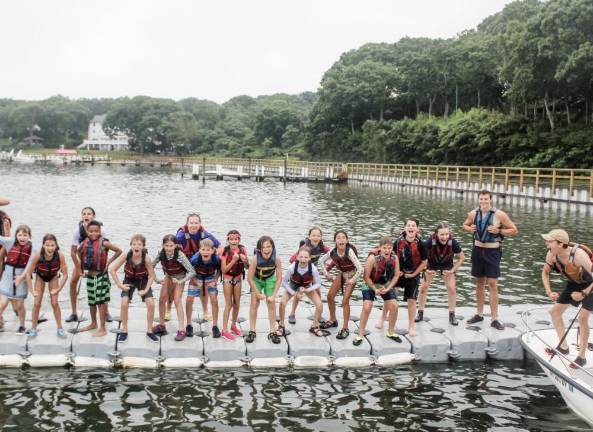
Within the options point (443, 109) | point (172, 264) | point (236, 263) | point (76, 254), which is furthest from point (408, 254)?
point (443, 109)

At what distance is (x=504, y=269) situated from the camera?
54.4ft

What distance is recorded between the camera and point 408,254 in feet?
30.7

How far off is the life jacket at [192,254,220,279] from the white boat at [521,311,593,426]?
5.02 m

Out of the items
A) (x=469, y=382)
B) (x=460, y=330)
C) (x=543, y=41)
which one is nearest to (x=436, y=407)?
(x=469, y=382)

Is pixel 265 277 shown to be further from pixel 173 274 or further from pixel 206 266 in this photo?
pixel 173 274

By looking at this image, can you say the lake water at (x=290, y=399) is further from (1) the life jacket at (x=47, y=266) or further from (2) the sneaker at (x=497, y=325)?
(1) the life jacket at (x=47, y=266)

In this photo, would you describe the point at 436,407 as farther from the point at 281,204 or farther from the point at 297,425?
the point at 281,204

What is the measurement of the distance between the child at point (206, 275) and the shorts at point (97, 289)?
1369 millimetres

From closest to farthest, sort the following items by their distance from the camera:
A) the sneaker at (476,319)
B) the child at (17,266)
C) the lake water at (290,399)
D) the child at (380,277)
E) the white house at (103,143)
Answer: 1. the lake water at (290,399)
2. the child at (17,266)
3. the child at (380,277)
4. the sneaker at (476,319)
5. the white house at (103,143)

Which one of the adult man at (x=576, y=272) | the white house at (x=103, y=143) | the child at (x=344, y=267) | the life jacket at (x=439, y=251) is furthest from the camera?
the white house at (x=103, y=143)

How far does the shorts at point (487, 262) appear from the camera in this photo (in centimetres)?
966

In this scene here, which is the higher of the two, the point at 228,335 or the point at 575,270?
the point at 575,270

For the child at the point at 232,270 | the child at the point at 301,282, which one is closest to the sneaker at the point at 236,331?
the child at the point at 232,270

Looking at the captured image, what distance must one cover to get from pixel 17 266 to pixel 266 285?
4.02 metres
